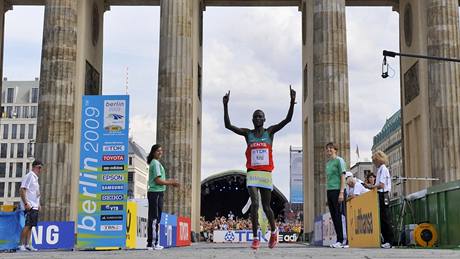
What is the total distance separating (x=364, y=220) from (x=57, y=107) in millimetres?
21273

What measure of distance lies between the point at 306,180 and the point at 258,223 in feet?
92.7

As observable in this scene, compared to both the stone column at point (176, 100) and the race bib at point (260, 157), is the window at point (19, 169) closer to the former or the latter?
the stone column at point (176, 100)

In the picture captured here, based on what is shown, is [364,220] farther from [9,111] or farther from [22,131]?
[9,111]

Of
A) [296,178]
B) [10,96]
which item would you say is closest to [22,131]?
[10,96]

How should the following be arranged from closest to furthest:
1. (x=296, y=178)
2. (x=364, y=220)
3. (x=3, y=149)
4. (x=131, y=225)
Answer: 1. (x=364, y=220)
2. (x=131, y=225)
3. (x=296, y=178)
4. (x=3, y=149)

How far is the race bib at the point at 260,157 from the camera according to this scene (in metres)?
14.6

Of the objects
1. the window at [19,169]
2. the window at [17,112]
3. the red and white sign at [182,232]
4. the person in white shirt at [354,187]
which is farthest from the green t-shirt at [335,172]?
the window at [17,112]

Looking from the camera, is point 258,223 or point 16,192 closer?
point 258,223

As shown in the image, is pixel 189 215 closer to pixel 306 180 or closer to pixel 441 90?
pixel 306 180

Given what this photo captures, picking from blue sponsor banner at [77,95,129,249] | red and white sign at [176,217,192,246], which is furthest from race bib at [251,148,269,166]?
red and white sign at [176,217,192,246]

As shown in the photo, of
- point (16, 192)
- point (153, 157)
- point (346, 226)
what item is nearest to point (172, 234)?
point (346, 226)

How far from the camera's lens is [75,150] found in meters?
37.6

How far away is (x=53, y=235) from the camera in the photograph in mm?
24094

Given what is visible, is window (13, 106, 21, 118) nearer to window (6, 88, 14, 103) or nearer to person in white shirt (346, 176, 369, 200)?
window (6, 88, 14, 103)
